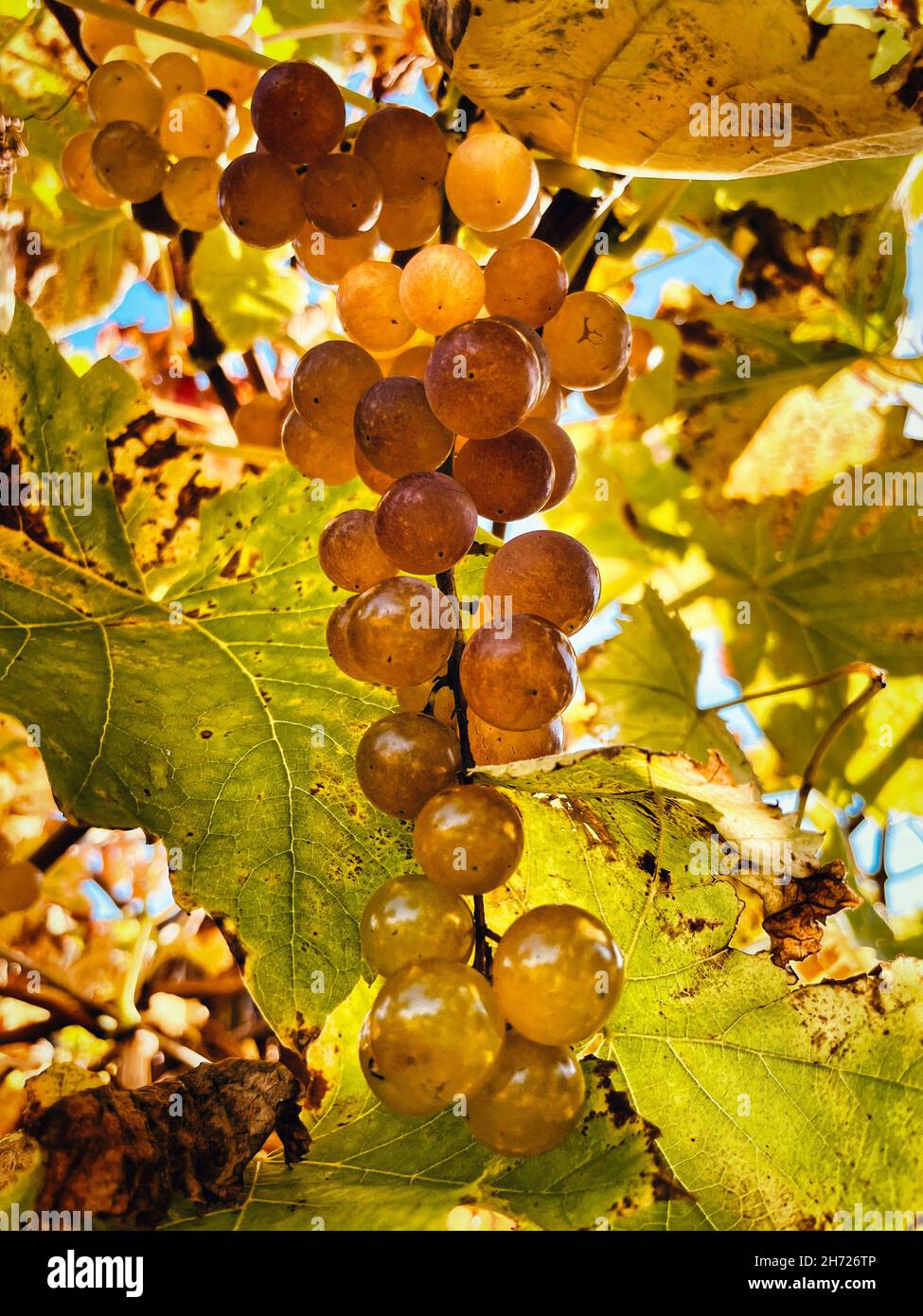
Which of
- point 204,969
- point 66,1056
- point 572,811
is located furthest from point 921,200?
point 66,1056

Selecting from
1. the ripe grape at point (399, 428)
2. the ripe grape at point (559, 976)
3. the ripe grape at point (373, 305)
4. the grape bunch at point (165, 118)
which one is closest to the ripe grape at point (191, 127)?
the grape bunch at point (165, 118)

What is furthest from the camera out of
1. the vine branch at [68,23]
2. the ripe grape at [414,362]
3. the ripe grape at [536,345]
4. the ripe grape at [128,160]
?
the vine branch at [68,23]

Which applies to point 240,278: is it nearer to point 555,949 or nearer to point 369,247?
point 369,247

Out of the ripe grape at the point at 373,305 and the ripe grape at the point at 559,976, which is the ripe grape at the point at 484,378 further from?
the ripe grape at the point at 559,976

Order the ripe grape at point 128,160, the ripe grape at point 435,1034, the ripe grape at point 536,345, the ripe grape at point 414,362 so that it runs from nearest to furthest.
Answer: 1. the ripe grape at point 435,1034
2. the ripe grape at point 536,345
3. the ripe grape at point 414,362
4. the ripe grape at point 128,160

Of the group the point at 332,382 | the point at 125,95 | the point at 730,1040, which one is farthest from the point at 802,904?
the point at 125,95

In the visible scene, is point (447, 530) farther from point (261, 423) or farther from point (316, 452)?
point (261, 423)

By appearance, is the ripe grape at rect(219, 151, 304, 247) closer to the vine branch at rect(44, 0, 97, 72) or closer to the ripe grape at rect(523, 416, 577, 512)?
the ripe grape at rect(523, 416, 577, 512)

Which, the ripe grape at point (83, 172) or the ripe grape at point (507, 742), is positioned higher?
the ripe grape at point (83, 172)
